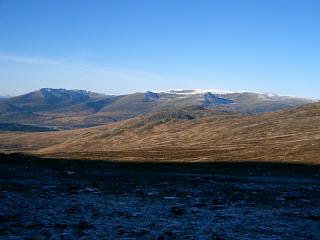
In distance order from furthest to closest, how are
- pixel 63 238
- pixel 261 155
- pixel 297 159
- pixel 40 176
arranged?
pixel 261 155 < pixel 297 159 < pixel 40 176 < pixel 63 238

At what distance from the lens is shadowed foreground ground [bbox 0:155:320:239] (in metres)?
16.2

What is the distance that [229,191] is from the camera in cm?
2712

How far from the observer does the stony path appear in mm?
16250

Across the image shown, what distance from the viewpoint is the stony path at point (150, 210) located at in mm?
16250

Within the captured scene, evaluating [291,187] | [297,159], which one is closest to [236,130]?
[297,159]

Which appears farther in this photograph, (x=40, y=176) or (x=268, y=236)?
(x=40, y=176)

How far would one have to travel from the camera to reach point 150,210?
2041cm

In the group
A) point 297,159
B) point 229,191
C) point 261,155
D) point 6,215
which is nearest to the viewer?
point 6,215

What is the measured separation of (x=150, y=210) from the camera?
20.4 m

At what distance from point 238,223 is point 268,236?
6.83 feet

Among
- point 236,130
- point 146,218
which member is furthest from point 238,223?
point 236,130

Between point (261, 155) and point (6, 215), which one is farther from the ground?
point (6, 215)

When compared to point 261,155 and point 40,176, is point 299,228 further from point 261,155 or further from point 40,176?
point 261,155

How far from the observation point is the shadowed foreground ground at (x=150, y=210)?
1625cm
